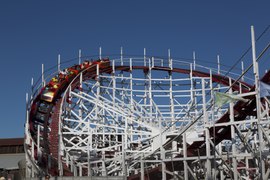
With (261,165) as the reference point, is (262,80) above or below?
above

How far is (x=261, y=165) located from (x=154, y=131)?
8.99 m

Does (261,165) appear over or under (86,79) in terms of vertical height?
under

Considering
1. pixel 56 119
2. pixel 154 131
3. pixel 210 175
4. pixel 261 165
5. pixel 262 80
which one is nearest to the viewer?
pixel 261 165

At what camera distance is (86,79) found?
2541 cm

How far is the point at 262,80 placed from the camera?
13.5 metres

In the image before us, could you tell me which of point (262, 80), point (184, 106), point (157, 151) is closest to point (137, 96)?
point (184, 106)

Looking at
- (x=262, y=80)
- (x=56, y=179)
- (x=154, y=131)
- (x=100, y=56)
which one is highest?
(x=100, y=56)

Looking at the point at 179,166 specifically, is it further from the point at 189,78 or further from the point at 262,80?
the point at 189,78

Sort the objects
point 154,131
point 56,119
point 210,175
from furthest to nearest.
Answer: point 56,119 → point 154,131 → point 210,175

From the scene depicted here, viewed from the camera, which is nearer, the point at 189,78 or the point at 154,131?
the point at 154,131

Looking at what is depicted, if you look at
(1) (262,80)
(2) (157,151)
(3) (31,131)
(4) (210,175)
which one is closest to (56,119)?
(3) (31,131)

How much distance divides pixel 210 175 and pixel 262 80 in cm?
347

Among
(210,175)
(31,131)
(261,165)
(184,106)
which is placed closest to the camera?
(261,165)

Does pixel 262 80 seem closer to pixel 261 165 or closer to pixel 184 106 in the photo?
pixel 261 165
